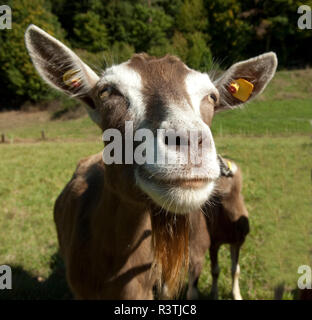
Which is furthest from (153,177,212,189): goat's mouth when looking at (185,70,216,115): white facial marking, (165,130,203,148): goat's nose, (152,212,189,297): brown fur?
(185,70,216,115): white facial marking

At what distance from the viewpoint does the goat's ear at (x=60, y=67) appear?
2.59 m

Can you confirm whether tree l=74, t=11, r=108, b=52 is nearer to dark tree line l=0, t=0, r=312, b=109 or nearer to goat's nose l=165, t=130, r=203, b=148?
dark tree line l=0, t=0, r=312, b=109

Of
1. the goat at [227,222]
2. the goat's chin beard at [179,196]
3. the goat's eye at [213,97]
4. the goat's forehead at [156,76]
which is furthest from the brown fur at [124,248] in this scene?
the goat at [227,222]

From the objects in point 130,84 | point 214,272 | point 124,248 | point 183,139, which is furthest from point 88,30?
point 183,139

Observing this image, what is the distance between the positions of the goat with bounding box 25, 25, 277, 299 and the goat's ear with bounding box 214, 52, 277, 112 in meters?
0.01

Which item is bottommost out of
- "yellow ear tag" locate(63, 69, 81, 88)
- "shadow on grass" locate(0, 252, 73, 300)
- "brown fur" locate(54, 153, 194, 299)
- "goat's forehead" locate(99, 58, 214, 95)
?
"shadow on grass" locate(0, 252, 73, 300)

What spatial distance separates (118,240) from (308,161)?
11061 mm

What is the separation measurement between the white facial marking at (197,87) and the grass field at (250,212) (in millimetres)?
2027

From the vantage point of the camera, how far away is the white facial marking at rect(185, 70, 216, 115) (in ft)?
7.45

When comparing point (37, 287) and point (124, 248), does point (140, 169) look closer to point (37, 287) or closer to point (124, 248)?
point (124, 248)

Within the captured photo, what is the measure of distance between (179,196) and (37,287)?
14.3 ft

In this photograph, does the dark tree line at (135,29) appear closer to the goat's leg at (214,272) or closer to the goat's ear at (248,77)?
the goat's leg at (214,272)

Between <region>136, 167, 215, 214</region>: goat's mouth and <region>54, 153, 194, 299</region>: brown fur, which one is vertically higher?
<region>136, 167, 215, 214</region>: goat's mouth
